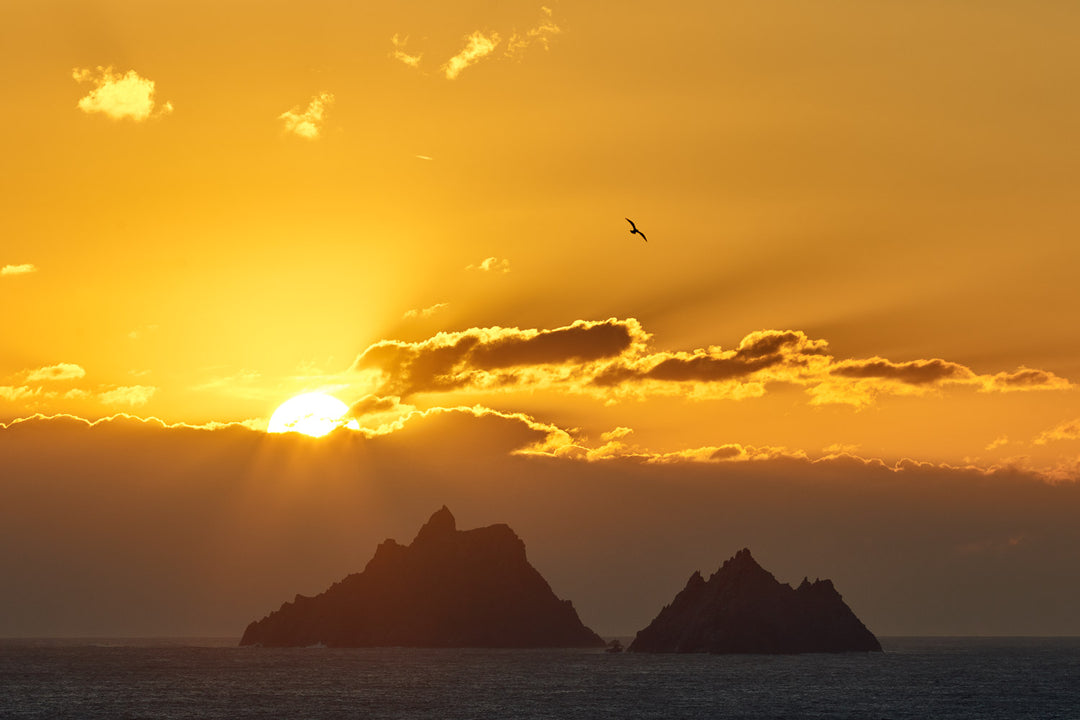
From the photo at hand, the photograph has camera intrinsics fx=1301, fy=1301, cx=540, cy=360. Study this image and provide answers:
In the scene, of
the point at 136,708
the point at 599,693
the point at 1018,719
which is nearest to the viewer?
the point at 1018,719

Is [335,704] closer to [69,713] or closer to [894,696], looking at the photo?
[69,713]

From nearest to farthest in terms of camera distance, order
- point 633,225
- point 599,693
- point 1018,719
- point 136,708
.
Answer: point 633,225 → point 1018,719 → point 136,708 → point 599,693

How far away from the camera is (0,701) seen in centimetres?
18238

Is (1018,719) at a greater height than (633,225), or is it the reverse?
(633,225)

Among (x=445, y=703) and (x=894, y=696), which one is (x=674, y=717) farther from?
(x=894, y=696)

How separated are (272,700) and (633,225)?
113186 mm

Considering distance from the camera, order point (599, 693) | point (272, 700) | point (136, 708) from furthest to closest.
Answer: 1. point (599, 693)
2. point (272, 700)
3. point (136, 708)

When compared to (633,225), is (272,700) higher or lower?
lower

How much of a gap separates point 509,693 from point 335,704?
99.7 feet

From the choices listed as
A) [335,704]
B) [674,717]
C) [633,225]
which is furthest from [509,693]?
[633,225]

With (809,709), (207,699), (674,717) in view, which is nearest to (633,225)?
(674,717)

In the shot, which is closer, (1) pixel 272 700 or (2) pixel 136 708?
(2) pixel 136 708

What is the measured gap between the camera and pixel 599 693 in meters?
200

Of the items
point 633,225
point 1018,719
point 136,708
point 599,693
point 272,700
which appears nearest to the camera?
point 633,225
